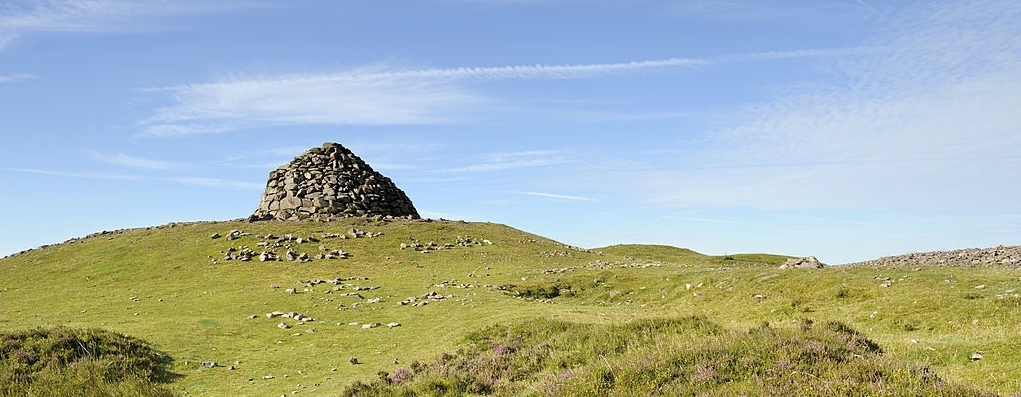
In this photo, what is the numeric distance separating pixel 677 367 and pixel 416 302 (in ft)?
74.0

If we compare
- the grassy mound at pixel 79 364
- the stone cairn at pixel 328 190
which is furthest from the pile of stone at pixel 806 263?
the stone cairn at pixel 328 190

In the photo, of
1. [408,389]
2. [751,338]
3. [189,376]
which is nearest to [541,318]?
[408,389]

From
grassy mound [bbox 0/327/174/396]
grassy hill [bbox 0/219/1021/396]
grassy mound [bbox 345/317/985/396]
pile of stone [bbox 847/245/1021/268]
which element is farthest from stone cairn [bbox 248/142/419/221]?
grassy mound [bbox 345/317/985/396]

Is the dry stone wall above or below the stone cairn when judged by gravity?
below

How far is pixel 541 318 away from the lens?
880 inches

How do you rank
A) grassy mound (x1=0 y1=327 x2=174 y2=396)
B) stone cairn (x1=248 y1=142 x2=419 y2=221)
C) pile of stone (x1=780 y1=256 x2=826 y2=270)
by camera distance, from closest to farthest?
1. grassy mound (x1=0 y1=327 x2=174 y2=396)
2. pile of stone (x1=780 y1=256 x2=826 y2=270)
3. stone cairn (x1=248 y1=142 x2=419 y2=221)

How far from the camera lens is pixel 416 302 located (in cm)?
3228

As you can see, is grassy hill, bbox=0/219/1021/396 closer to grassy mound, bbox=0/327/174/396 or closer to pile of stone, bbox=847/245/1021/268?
grassy mound, bbox=0/327/174/396

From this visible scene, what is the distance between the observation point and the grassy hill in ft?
59.1

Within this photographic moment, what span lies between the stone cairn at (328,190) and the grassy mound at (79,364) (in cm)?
4164

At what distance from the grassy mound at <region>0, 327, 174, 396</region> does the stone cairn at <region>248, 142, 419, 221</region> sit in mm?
41638

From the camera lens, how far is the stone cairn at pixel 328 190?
6619cm

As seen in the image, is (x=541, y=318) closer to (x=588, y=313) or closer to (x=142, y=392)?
(x=588, y=313)

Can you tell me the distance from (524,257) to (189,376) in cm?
3248
